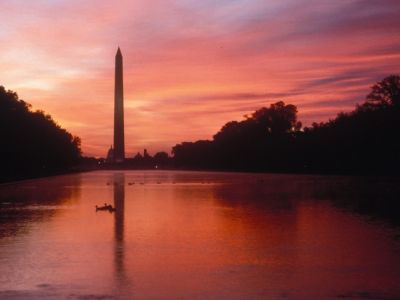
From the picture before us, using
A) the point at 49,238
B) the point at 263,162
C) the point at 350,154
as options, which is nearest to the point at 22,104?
the point at 350,154

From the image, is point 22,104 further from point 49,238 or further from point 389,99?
point 49,238

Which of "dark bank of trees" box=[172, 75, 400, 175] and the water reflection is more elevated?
"dark bank of trees" box=[172, 75, 400, 175]

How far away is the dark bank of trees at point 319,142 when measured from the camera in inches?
3083

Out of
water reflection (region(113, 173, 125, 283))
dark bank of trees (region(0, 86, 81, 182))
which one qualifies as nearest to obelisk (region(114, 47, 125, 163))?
dark bank of trees (region(0, 86, 81, 182))

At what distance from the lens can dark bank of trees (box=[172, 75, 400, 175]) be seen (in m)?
78.3

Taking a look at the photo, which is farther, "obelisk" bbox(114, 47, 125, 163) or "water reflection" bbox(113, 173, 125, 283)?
"obelisk" bbox(114, 47, 125, 163)

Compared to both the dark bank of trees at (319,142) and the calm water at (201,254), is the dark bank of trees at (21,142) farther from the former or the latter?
the calm water at (201,254)

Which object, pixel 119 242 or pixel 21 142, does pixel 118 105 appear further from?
pixel 119 242

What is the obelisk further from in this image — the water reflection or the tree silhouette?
the water reflection

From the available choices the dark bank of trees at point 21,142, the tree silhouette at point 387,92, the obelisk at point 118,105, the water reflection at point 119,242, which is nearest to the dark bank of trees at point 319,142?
the tree silhouette at point 387,92

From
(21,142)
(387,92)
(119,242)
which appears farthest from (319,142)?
(119,242)

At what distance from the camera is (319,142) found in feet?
329

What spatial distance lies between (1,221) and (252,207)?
931 centimetres

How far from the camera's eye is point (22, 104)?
3322 inches
